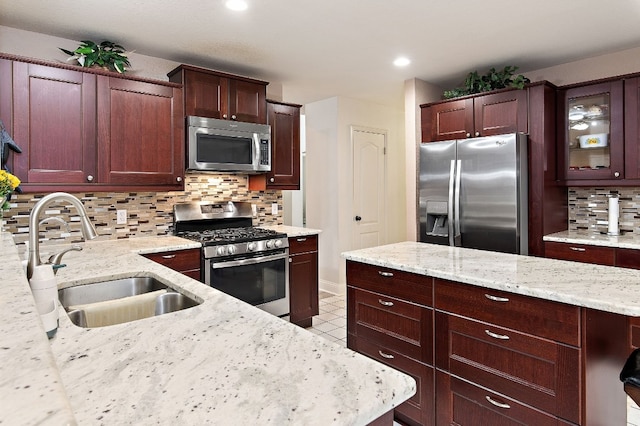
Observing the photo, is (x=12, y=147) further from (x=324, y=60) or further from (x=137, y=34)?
(x=324, y=60)

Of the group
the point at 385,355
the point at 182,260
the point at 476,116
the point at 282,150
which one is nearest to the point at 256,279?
the point at 182,260

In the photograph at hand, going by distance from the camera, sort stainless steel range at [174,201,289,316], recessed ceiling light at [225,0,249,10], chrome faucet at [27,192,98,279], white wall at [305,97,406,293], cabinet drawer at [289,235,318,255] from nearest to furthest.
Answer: chrome faucet at [27,192,98,279], recessed ceiling light at [225,0,249,10], stainless steel range at [174,201,289,316], cabinet drawer at [289,235,318,255], white wall at [305,97,406,293]

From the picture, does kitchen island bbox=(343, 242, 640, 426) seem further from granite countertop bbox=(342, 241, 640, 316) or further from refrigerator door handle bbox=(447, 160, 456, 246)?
refrigerator door handle bbox=(447, 160, 456, 246)

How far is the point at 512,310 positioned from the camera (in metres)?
1.70

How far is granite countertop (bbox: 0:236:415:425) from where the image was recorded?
1.60 ft

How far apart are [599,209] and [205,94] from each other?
3733mm

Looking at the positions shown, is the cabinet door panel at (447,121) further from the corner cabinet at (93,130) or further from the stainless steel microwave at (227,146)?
the corner cabinet at (93,130)

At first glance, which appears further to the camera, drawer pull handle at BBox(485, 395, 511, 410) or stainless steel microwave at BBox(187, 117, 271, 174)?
stainless steel microwave at BBox(187, 117, 271, 174)

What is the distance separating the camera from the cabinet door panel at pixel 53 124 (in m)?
2.63

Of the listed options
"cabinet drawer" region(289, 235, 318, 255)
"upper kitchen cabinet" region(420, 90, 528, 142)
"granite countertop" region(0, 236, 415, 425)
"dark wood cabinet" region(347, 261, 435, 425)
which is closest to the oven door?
"cabinet drawer" region(289, 235, 318, 255)

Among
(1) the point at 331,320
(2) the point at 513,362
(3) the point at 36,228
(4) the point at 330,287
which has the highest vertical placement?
(3) the point at 36,228

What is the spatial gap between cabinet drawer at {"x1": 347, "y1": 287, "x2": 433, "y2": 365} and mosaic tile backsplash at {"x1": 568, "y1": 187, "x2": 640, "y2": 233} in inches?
104

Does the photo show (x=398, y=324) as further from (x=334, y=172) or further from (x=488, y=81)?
(x=334, y=172)

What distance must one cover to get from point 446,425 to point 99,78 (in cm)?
316
